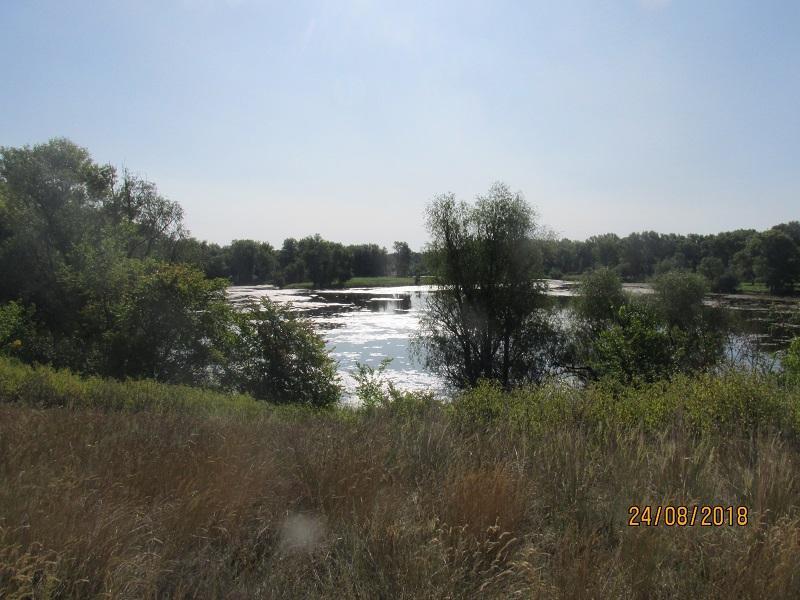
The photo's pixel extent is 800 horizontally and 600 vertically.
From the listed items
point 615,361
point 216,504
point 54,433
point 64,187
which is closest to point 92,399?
point 54,433

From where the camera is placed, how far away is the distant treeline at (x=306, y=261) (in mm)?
94812

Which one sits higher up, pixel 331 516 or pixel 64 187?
pixel 64 187

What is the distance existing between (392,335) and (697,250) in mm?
86243

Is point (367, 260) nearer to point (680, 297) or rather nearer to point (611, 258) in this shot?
point (611, 258)

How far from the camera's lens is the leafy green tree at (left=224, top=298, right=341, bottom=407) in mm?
18312

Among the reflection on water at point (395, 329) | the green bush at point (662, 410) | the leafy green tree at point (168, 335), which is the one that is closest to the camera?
the green bush at point (662, 410)

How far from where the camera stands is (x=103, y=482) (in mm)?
3502

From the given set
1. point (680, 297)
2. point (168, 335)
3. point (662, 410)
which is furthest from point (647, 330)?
point (168, 335)

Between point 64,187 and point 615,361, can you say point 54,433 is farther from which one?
point 64,187

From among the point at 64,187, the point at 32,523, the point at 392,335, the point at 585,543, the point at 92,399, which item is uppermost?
the point at 64,187

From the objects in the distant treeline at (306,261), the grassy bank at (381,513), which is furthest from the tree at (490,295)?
the distant treeline at (306,261)

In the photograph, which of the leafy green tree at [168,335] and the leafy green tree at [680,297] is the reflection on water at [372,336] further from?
the leafy green tree at [680,297]

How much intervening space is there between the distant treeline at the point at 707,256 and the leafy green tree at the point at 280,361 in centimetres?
3678
